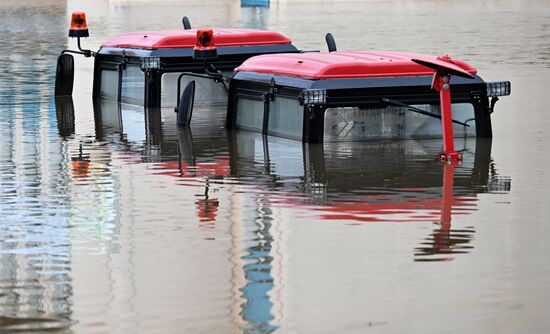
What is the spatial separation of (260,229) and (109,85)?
41.3 feet

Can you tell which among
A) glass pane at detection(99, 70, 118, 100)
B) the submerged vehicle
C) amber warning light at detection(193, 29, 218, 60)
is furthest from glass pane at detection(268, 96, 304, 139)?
glass pane at detection(99, 70, 118, 100)

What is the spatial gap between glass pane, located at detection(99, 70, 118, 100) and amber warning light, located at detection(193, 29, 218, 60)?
14.4 ft

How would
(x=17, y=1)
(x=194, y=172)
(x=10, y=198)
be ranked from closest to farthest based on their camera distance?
1. (x=10, y=198)
2. (x=194, y=172)
3. (x=17, y=1)

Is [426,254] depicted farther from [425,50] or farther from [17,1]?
[17,1]

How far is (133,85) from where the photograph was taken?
74.0ft

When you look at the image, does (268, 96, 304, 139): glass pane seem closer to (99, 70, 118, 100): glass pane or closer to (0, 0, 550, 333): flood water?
(0, 0, 550, 333): flood water

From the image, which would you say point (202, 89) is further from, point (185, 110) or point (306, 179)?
point (306, 179)

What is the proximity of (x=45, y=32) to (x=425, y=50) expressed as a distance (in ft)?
A: 68.0

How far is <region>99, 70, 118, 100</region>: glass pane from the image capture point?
2322 centimetres

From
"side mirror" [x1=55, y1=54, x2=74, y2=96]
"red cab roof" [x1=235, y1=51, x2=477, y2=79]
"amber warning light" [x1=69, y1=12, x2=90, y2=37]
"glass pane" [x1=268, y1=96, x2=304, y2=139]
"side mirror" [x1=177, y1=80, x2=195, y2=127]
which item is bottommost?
"side mirror" [x1=55, y1=54, x2=74, y2=96]

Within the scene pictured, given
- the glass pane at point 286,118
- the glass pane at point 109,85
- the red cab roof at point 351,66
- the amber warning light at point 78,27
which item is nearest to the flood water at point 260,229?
the glass pane at point 286,118

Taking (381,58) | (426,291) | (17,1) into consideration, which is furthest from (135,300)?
(17,1)

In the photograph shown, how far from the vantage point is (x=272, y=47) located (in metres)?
21.4

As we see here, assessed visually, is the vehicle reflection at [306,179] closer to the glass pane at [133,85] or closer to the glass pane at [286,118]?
the glass pane at [286,118]
